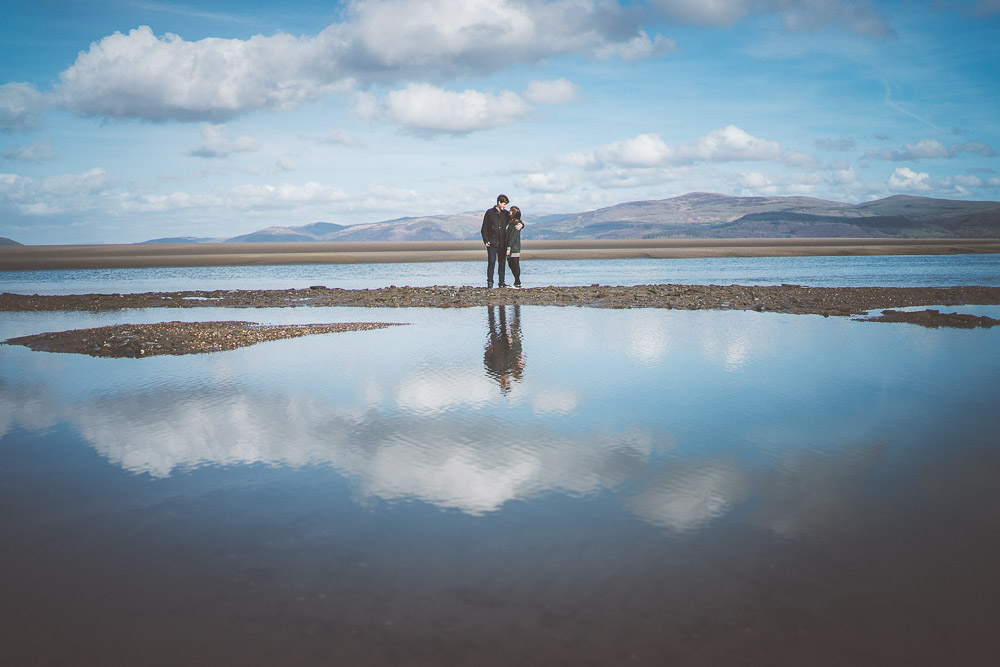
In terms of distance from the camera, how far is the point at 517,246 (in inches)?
958

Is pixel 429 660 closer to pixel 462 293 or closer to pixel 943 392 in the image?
pixel 943 392

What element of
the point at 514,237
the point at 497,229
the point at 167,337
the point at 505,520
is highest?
the point at 497,229

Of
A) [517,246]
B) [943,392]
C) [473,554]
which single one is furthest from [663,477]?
[517,246]

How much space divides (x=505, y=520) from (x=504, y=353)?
266 inches

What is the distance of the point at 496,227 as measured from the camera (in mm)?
23297

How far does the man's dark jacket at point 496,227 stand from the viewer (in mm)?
23156

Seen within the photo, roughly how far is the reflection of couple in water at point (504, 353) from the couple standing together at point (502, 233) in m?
7.57

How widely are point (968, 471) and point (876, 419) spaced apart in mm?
1568

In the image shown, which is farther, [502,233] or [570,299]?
[502,233]

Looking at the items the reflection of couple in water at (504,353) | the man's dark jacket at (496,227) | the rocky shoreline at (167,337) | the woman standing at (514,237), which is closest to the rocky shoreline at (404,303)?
the rocky shoreline at (167,337)

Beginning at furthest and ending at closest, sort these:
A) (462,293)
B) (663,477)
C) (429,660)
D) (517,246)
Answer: (517,246) < (462,293) < (663,477) < (429,660)

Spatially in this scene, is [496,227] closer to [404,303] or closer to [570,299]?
[570,299]

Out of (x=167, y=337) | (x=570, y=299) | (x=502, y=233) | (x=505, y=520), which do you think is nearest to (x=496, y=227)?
(x=502, y=233)

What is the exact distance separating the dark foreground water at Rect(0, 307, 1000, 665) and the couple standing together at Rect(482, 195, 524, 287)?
47.8 feet
